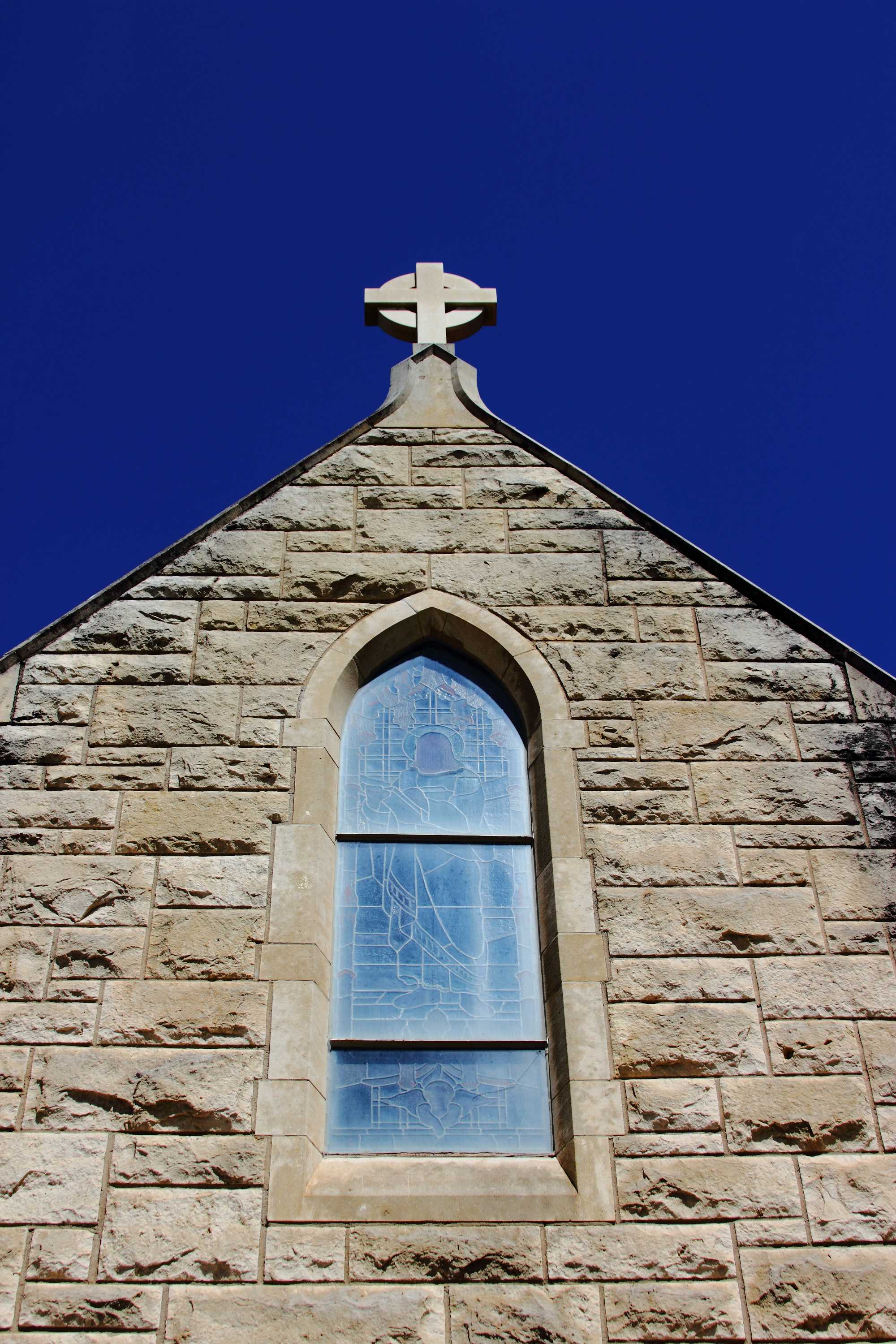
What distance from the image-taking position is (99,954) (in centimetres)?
480

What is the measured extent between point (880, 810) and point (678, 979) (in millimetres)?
1199

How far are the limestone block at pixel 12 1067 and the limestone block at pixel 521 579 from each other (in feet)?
8.96

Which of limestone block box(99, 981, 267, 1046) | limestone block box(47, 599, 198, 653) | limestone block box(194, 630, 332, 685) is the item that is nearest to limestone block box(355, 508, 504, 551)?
limestone block box(194, 630, 332, 685)

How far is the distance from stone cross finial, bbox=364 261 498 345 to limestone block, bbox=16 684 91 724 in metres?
3.30

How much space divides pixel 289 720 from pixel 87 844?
98cm

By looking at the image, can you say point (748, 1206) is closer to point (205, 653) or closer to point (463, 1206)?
point (463, 1206)

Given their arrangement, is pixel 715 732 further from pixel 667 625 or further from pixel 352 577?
pixel 352 577

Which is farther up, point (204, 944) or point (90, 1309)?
point (204, 944)

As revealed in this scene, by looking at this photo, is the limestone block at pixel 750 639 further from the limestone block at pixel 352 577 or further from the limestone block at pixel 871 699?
the limestone block at pixel 352 577

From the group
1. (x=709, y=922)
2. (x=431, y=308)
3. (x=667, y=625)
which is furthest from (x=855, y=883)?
(x=431, y=308)

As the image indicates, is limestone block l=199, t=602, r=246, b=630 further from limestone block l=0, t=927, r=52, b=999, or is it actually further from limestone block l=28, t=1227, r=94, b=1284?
limestone block l=28, t=1227, r=94, b=1284

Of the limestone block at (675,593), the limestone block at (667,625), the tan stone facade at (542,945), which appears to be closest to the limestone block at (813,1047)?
the tan stone facade at (542,945)

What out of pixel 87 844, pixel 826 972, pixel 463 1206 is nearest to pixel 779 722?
pixel 826 972

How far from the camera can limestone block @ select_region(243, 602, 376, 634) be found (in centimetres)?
587
